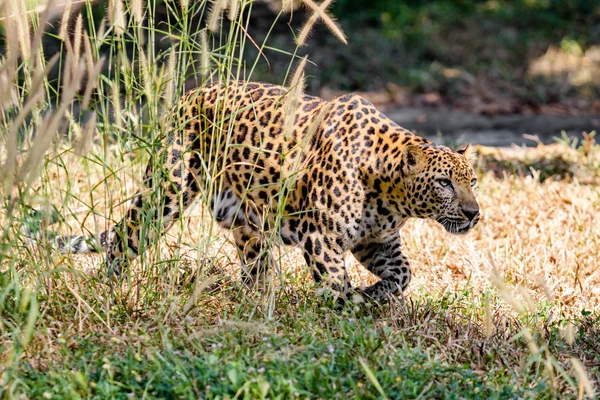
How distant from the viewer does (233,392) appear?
3795 millimetres

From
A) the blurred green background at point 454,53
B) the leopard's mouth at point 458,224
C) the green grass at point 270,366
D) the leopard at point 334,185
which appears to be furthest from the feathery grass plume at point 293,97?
the blurred green background at point 454,53

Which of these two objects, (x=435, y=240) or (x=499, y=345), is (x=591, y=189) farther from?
(x=499, y=345)

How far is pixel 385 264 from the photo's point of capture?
5613 millimetres

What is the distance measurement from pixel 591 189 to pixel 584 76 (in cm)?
724

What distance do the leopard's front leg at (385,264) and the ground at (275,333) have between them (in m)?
0.17

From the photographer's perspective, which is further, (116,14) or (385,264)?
(385,264)

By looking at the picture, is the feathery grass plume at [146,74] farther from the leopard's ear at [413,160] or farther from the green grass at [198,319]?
the leopard's ear at [413,160]

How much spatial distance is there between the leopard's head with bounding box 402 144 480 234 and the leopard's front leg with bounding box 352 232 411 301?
17.5 inches

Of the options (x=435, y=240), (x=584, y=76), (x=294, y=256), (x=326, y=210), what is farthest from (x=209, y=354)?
(x=584, y=76)

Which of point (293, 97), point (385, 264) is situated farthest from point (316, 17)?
point (385, 264)

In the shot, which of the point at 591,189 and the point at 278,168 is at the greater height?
the point at 278,168

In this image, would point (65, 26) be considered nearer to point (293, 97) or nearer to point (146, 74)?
point (146, 74)

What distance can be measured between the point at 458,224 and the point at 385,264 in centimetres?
60

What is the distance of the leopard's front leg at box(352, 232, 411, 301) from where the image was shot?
5.45m
